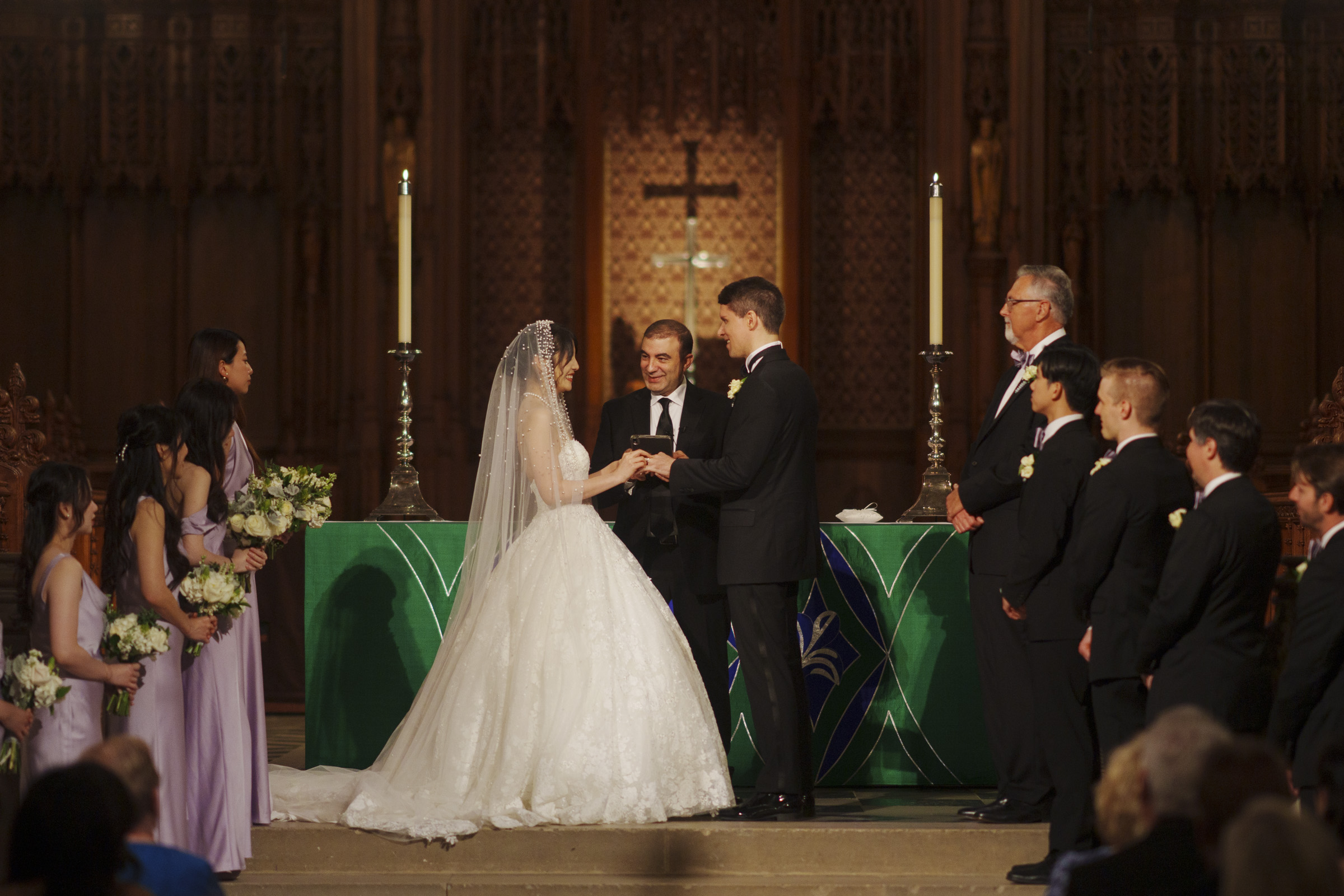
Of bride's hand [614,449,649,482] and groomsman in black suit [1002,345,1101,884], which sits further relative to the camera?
bride's hand [614,449,649,482]

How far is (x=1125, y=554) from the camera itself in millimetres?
4188

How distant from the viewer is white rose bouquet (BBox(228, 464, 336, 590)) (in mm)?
4719

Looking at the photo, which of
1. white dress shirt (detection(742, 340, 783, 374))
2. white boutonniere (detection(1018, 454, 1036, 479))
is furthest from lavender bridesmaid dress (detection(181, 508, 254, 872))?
white boutonniere (detection(1018, 454, 1036, 479))

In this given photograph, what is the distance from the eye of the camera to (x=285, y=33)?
28.9 feet

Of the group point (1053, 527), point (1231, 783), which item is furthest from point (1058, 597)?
point (1231, 783)

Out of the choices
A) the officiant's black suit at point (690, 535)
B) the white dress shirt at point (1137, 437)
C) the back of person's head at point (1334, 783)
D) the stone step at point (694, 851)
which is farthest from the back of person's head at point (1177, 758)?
the officiant's black suit at point (690, 535)

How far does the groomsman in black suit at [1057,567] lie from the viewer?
448 cm

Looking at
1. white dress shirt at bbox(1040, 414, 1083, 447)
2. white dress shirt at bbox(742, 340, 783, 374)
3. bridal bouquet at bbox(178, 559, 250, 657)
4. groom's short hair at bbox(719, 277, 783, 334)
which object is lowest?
bridal bouquet at bbox(178, 559, 250, 657)

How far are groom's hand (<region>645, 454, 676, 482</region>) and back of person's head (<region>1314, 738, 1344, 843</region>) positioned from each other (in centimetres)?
274

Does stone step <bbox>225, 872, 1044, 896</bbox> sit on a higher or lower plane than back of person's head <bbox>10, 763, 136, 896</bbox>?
lower

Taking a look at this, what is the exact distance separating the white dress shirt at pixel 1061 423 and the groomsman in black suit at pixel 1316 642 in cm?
81

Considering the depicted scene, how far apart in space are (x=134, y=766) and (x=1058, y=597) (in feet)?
9.62

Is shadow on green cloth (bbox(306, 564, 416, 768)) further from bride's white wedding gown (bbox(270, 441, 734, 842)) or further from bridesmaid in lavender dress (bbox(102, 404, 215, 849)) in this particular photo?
bridesmaid in lavender dress (bbox(102, 404, 215, 849))

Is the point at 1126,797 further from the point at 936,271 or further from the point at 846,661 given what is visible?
the point at 936,271
